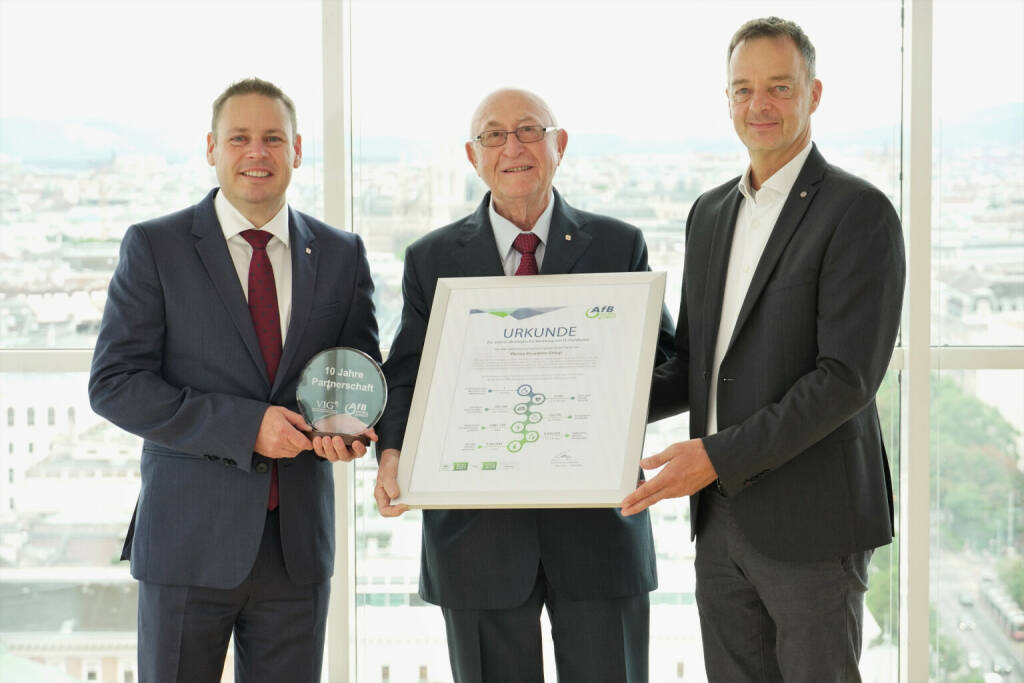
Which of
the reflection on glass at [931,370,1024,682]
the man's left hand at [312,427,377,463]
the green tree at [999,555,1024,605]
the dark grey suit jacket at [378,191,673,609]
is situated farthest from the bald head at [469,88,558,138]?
the green tree at [999,555,1024,605]

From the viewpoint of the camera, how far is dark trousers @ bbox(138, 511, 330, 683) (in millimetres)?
2361

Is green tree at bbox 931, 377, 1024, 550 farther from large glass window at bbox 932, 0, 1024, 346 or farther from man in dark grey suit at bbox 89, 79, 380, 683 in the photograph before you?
man in dark grey suit at bbox 89, 79, 380, 683

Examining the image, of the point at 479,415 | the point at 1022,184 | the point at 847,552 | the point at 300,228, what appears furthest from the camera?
the point at 1022,184

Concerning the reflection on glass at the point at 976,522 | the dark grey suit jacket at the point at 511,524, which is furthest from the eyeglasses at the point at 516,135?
the reflection on glass at the point at 976,522

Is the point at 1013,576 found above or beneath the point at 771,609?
beneath

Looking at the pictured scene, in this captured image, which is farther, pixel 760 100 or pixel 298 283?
pixel 298 283

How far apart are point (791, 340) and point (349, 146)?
6.15 ft

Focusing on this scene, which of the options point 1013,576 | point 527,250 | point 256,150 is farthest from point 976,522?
point 256,150

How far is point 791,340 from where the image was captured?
2.18 meters

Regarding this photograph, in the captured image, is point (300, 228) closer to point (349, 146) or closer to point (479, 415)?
point (479, 415)

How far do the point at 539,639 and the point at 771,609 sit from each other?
609mm

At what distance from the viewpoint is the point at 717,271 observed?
7.69 feet

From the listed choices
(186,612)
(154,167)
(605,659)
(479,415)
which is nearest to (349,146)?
(154,167)

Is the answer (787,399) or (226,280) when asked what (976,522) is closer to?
(787,399)
